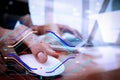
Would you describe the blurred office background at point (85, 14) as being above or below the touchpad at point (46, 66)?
above

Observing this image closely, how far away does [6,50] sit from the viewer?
11.7 inches

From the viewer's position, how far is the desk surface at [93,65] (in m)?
0.31

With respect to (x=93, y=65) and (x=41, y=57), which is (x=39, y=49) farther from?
(x=93, y=65)

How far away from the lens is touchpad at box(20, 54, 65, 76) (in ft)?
0.91

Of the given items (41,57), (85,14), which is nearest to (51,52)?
(41,57)

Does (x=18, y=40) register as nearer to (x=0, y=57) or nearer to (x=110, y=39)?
(x=0, y=57)

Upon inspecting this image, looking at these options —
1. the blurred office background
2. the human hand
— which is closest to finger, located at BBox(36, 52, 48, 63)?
the human hand

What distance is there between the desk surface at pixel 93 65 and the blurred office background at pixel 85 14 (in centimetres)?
4

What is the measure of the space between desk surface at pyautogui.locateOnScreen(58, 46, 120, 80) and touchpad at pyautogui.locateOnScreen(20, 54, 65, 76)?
0.05ft

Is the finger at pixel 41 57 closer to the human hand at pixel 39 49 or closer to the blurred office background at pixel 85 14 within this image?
the human hand at pixel 39 49

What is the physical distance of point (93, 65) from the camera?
368 mm

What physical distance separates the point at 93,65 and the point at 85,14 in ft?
0.52

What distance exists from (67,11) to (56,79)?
23 centimetres

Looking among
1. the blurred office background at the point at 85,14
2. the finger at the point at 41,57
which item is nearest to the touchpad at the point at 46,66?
the finger at the point at 41,57
